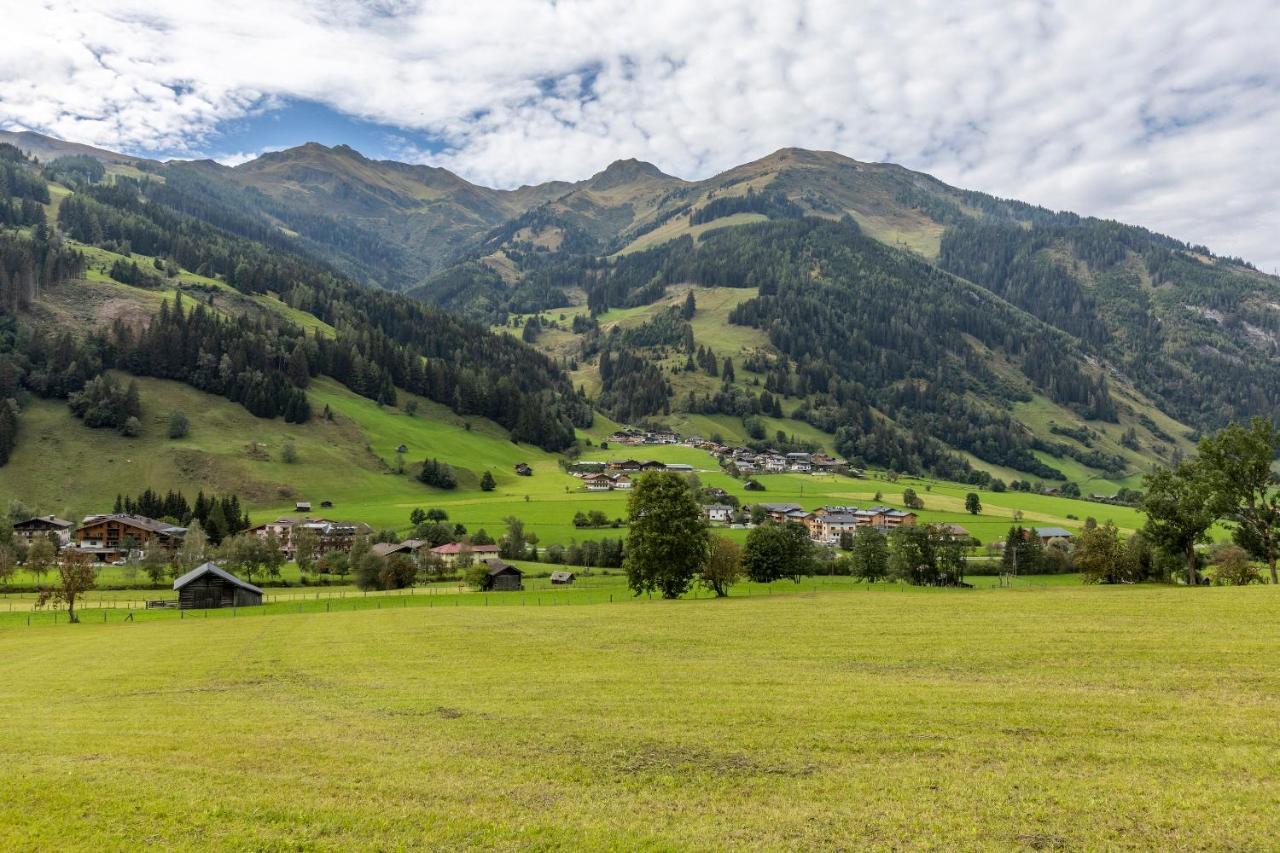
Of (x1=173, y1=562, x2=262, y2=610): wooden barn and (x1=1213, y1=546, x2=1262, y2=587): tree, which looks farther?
(x1=173, y1=562, x2=262, y2=610): wooden barn

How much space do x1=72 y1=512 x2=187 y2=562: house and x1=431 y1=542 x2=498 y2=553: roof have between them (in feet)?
143

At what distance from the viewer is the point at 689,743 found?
2038 centimetres

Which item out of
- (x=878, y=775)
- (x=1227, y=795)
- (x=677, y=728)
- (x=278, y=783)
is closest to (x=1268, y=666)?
(x=1227, y=795)

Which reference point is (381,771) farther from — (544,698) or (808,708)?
(808,708)

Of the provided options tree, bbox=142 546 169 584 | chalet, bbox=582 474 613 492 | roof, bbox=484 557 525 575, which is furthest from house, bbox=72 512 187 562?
chalet, bbox=582 474 613 492

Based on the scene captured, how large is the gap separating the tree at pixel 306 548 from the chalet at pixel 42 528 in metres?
36.1

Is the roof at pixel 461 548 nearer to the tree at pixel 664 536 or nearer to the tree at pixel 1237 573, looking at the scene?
the tree at pixel 664 536


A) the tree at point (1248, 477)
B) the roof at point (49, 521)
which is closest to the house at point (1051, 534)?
the tree at point (1248, 477)

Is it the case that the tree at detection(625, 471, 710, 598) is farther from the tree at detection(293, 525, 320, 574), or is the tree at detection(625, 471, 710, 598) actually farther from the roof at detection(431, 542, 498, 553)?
the tree at detection(293, 525, 320, 574)

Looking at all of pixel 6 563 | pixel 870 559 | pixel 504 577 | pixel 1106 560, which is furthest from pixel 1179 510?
pixel 6 563

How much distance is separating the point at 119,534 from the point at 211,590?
54.8 meters

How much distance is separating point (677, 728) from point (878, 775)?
22.2ft

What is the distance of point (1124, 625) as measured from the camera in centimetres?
3662

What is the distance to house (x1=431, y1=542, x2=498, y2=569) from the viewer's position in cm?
11423
